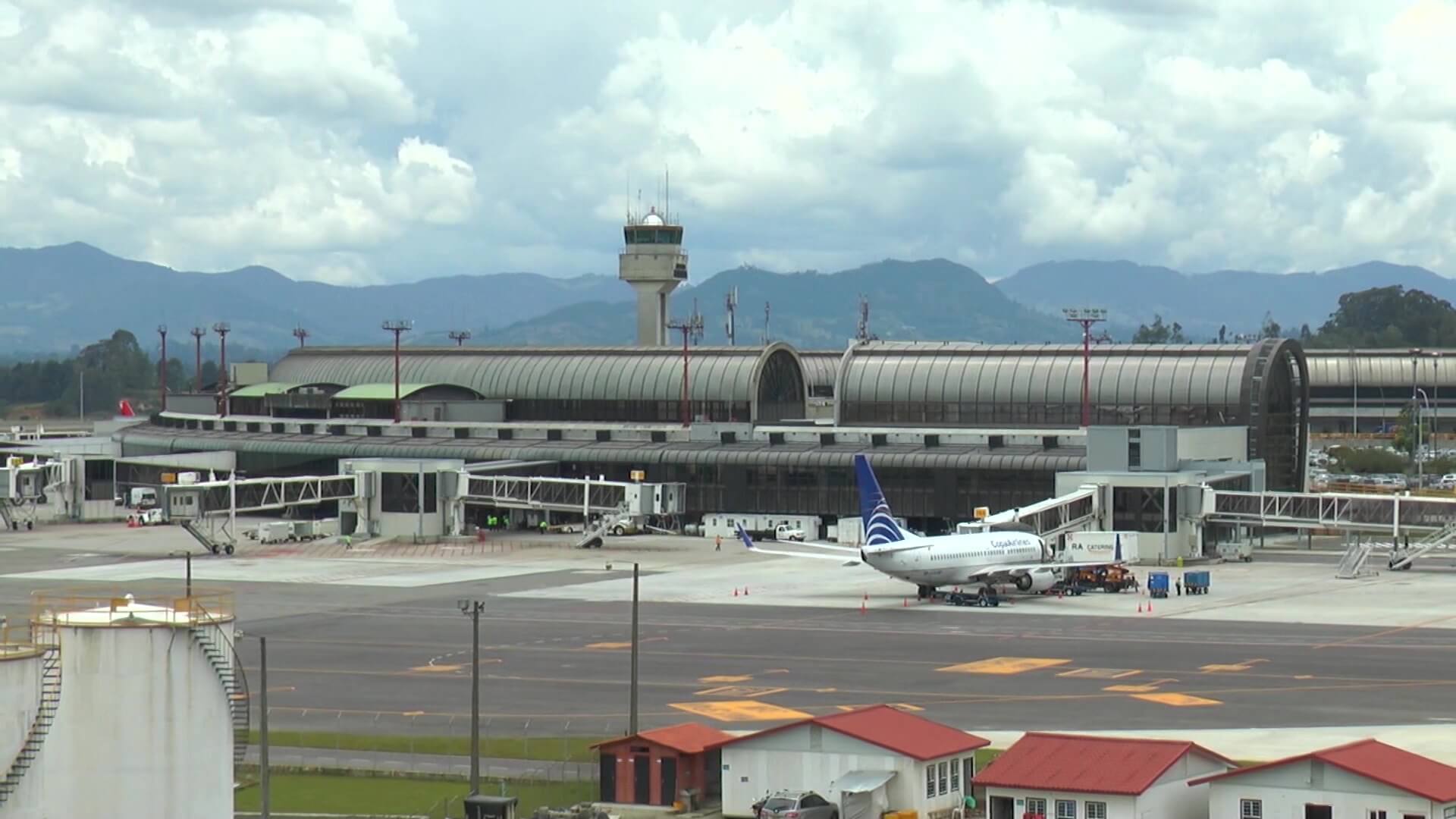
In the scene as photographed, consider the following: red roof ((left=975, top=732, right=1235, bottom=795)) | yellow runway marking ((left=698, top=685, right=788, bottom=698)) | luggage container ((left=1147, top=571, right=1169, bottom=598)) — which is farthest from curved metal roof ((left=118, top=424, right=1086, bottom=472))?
red roof ((left=975, top=732, right=1235, bottom=795))

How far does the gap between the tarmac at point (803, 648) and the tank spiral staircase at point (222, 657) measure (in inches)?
834

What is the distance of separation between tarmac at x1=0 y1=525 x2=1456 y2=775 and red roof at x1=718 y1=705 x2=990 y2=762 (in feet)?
27.6

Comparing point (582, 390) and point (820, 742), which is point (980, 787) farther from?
point (582, 390)

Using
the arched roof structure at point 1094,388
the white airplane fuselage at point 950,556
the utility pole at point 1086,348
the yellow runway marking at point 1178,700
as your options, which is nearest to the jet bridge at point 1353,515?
the utility pole at point 1086,348

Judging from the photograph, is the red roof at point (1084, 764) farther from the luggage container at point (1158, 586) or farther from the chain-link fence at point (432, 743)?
the luggage container at point (1158, 586)

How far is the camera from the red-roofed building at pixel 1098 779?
51531mm

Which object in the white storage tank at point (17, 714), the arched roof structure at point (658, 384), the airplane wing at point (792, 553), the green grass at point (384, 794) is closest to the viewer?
the white storage tank at point (17, 714)

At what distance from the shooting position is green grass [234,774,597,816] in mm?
57938

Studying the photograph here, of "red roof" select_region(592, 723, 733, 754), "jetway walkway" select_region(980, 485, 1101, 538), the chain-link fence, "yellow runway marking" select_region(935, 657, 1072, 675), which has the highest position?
"jetway walkway" select_region(980, 485, 1101, 538)

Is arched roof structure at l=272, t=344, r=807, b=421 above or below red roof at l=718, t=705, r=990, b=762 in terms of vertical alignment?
above

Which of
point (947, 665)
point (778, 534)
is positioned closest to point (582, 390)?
point (778, 534)

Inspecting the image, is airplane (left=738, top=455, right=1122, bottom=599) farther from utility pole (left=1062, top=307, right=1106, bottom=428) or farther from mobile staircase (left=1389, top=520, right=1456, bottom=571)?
utility pole (left=1062, top=307, right=1106, bottom=428)

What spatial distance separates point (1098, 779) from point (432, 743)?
2409cm

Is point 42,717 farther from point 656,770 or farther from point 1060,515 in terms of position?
point 1060,515
